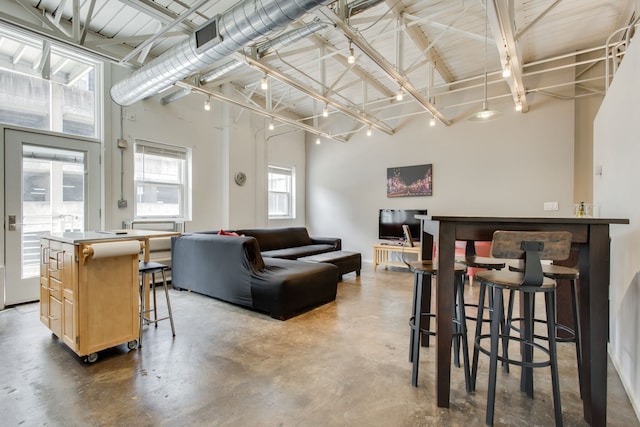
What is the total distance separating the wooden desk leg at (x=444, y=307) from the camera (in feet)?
5.98

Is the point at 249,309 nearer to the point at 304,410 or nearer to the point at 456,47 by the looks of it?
the point at 304,410

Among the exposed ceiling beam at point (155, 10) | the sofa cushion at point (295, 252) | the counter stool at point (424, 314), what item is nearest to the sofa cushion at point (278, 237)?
the sofa cushion at point (295, 252)

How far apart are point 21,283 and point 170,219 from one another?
197 cm

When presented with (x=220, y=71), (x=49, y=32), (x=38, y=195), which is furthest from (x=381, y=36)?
(x=38, y=195)

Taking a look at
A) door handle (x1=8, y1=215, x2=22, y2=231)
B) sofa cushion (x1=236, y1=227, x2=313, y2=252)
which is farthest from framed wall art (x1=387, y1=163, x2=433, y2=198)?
door handle (x1=8, y1=215, x2=22, y2=231)

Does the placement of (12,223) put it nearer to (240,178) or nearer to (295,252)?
(240,178)

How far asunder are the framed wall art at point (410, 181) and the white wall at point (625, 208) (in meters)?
3.42

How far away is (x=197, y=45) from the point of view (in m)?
2.91

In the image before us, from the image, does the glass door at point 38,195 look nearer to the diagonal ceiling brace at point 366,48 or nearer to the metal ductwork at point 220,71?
the metal ductwork at point 220,71

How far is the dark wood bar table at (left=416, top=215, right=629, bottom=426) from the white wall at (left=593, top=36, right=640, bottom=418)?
0.33 metres

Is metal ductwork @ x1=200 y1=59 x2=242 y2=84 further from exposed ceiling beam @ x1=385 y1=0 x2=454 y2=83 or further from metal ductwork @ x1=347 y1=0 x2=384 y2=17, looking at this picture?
exposed ceiling beam @ x1=385 y1=0 x2=454 y2=83

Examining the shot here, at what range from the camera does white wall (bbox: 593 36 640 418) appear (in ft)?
5.89

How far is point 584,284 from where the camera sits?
1676 millimetres

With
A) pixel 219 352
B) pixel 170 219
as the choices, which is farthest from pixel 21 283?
pixel 219 352
